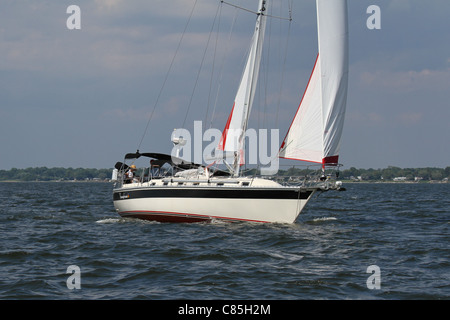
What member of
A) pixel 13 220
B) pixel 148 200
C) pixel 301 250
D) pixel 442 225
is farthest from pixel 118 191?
pixel 442 225

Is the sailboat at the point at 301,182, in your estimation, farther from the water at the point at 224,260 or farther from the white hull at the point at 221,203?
the water at the point at 224,260

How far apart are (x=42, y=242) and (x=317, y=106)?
11.0 meters

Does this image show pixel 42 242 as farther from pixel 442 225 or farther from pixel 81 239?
pixel 442 225

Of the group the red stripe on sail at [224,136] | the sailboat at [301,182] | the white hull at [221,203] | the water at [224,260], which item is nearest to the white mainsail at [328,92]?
the sailboat at [301,182]

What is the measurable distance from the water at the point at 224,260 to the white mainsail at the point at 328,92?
315 centimetres

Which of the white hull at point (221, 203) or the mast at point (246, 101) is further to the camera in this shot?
the mast at point (246, 101)

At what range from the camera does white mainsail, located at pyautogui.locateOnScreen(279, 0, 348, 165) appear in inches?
840

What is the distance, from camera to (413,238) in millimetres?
19828

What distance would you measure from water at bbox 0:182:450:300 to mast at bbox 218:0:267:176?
388 centimetres

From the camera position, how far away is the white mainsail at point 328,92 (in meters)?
21.3

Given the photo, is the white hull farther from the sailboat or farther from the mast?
the mast

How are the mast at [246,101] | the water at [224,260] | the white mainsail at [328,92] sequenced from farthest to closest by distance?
the mast at [246,101], the white mainsail at [328,92], the water at [224,260]

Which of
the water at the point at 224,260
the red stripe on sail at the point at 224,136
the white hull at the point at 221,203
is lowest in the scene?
the water at the point at 224,260

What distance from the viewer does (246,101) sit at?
Result: 24.7 m
